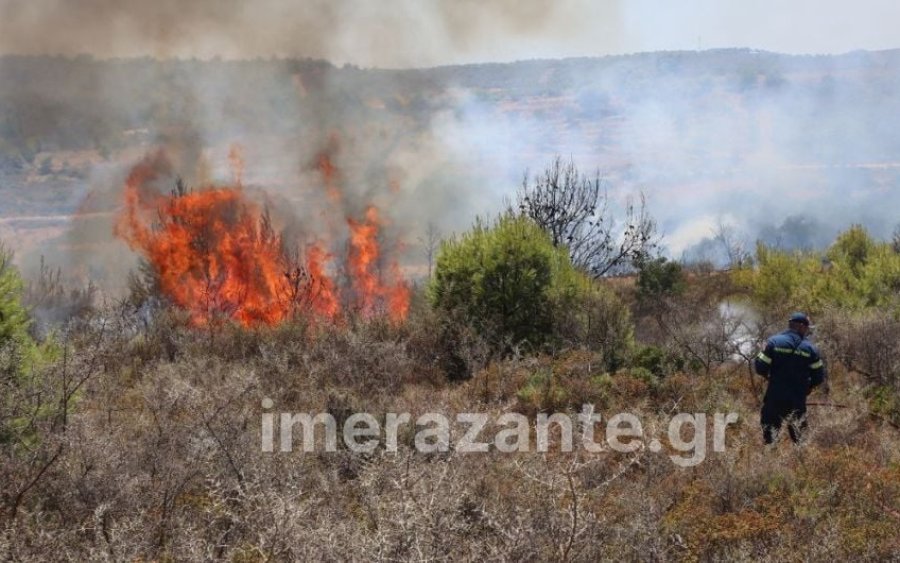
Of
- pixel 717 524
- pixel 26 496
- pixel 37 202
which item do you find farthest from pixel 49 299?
pixel 37 202

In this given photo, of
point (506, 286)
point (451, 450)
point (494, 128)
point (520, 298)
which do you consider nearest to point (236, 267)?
point (506, 286)

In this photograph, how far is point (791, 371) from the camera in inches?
299

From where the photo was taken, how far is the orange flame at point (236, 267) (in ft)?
68.2

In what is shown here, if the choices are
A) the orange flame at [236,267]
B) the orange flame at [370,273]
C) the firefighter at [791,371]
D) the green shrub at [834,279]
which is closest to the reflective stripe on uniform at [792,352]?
the firefighter at [791,371]

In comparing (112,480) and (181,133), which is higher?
(181,133)

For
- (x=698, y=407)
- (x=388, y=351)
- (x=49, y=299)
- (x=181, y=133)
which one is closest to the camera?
(x=698, y=407)

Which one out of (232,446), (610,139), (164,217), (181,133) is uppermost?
(610,139)

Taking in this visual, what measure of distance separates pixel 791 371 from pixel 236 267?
17.7 meters

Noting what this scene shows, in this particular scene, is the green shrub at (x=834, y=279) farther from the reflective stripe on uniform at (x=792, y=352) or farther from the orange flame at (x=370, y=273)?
the orange flame at (x=370, y=273)

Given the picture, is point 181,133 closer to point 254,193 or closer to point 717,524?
point 254,193

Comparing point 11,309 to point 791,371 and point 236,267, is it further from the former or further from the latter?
point 236,267

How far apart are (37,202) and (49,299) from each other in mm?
34772

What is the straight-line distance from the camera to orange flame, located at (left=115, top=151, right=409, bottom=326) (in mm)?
20780

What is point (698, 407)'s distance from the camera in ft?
30.7
